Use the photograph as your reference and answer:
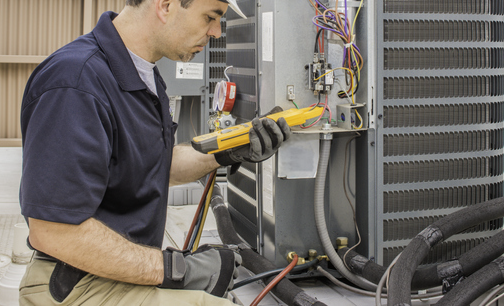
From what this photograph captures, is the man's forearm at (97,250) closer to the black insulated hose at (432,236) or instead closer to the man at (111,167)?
the man at (111,167)

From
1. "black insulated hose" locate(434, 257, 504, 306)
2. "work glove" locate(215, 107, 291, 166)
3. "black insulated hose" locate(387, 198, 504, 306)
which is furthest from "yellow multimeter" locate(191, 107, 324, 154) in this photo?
"black insulated hose" locate(434, 257, 504, 306)

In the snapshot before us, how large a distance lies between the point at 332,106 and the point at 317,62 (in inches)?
7.1

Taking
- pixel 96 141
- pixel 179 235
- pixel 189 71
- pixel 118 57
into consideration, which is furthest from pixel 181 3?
pixel 189 71

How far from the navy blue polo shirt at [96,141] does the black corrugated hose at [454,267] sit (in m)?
0.81

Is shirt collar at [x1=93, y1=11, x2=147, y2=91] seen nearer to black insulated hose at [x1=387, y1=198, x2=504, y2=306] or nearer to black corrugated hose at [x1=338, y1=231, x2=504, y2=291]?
black insulated hose at [x1=387, y1=198, x2=504, y2=306]

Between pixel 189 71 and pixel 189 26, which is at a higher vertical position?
pixel 189 71

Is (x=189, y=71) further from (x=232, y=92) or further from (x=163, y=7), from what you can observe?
(x=163, y=7)

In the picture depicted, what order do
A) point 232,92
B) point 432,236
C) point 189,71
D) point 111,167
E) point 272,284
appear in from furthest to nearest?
point 189,71, point 232,92, point 272,284, point 432,236, point 111,167

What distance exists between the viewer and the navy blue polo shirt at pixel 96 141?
3.53ft

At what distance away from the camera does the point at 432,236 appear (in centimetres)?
155

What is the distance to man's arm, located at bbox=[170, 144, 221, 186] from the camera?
5.73 feet

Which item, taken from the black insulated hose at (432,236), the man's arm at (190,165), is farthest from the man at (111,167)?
the black insulated hose at (432,236)

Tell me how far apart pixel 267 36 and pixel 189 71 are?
1.86 meters

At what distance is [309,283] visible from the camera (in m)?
2.00
